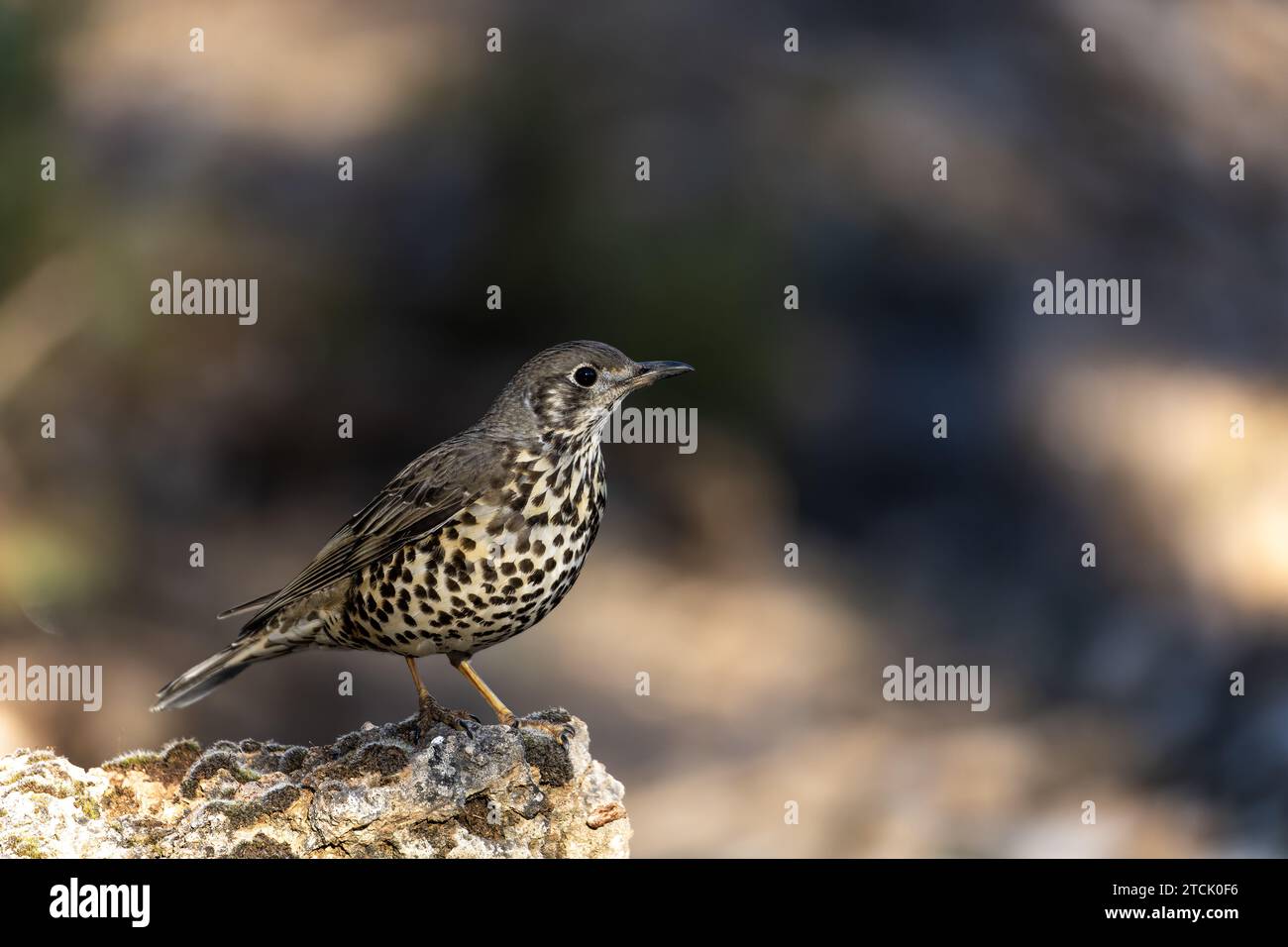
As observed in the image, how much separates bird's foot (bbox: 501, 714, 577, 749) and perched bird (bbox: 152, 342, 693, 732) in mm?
21

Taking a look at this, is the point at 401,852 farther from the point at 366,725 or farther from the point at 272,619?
the point at 272,619

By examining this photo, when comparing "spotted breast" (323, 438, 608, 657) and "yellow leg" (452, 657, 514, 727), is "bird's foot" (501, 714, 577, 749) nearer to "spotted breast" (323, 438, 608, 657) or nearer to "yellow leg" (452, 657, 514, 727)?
"yellow leg" (452, 657, 514, 727)

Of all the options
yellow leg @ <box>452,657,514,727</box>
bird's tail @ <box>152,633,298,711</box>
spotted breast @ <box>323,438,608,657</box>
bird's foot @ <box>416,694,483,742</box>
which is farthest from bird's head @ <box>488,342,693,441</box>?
bird's tail @ <box>152,633,298,711</box>

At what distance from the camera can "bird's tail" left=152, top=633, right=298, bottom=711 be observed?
16.2 feet

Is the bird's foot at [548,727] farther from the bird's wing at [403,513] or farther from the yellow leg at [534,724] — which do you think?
the bird's wing at [403,513]

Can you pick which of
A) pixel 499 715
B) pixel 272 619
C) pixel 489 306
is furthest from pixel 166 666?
pixel 499 715

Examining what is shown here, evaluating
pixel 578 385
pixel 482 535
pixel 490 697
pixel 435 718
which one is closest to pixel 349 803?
pixel 435 718

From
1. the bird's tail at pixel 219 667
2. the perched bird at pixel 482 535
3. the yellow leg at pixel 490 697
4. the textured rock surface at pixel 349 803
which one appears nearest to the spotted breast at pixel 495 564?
the perched bird at pixel 482 535

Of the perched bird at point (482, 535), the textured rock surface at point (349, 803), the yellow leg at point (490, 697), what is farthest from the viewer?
the yellow leg at point (490, 697)

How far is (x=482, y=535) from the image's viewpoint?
15.2 feet

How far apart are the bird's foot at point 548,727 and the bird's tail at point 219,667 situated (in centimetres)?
101

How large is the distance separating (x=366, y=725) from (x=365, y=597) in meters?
0.54

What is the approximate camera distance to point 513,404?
4.84m

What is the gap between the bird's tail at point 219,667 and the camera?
493 centimetres
